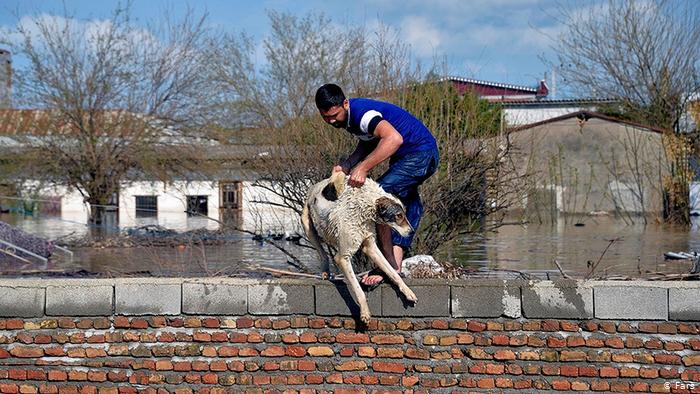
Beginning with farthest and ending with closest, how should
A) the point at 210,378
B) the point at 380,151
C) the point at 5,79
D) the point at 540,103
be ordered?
the point at 540,103 → the point at 5,79 → the point at 210,378 → the point at 380,151

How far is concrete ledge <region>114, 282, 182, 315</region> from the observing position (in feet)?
20.8

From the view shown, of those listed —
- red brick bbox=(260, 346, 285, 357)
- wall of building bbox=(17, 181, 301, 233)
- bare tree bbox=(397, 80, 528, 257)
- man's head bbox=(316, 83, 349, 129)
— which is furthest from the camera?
wall of building bbox=(17, 181, 301, 233)

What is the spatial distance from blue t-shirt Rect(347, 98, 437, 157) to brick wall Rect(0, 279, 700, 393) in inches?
42.6

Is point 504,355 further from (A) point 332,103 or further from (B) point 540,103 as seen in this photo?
(B) point 540,103

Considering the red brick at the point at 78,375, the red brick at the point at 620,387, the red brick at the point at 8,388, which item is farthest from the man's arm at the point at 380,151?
the red brick at the point at 8,388

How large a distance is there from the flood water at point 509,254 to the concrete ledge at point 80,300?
0.99 metres

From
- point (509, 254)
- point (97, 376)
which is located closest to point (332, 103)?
point (97, 376)

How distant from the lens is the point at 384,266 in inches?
240

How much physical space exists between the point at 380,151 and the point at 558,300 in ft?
5.61

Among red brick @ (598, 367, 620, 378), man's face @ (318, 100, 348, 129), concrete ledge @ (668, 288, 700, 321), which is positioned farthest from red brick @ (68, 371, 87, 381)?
concrete ledge @ (668, 288, 700, 321)

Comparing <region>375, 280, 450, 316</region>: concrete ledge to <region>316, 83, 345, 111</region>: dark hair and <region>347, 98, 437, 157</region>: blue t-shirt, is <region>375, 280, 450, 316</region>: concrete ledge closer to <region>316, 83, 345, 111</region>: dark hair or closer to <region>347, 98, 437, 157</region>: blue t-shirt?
<region>347, 98, 437, 157</region>: blue t-shirt

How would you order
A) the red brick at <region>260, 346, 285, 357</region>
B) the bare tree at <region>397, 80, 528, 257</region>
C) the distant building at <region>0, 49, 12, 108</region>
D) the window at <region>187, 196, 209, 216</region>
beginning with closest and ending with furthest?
the red brick at <region>260, 346, 285, 357</region> < the bare tree at <region>397, 80, 528, 257</region> < the window at <region>187, 196, 209, 216</region> < the distant building at <region>0, 49, 12, 108</region>

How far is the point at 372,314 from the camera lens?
6227 mm

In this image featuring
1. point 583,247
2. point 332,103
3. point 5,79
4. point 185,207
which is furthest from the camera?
point 5,79
